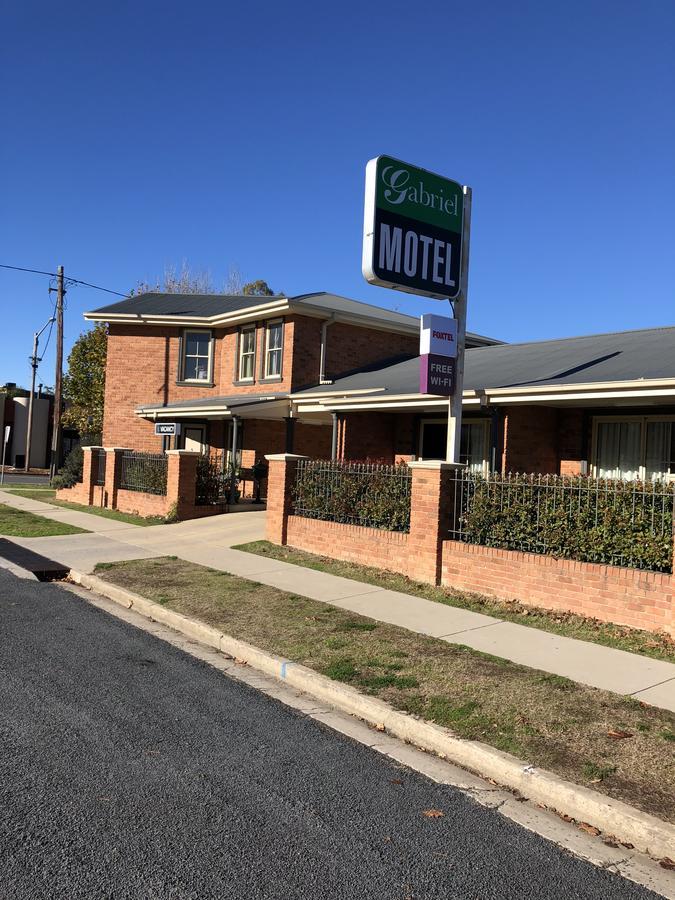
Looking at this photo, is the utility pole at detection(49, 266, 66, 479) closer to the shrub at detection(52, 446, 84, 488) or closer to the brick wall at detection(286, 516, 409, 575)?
the shrub at detection(52, 446, 84, 488)

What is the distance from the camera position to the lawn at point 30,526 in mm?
15373

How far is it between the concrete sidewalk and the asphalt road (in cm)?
243

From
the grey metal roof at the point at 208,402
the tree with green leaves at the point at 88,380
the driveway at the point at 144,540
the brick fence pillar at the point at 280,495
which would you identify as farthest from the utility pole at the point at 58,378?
the brick fence pillar at the point at 280,495

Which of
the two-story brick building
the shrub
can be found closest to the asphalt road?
the two-story brick building

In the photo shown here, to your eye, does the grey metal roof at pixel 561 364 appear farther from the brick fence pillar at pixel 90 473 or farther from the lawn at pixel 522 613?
the brick fence pillar at pixel 90 473

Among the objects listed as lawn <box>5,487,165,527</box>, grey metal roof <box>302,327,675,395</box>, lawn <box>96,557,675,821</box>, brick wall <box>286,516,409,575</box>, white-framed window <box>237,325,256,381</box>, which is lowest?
lawn <box>5,487,165,527</box>

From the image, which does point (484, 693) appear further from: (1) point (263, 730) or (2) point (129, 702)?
(2) point (129, 702)

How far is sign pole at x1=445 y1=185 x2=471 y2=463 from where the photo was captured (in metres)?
10.8

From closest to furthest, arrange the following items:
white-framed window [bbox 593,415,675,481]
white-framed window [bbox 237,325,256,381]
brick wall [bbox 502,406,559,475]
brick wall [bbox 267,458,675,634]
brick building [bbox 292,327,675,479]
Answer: brick wall [bbox 267,458,675,634] < brick building [bbox 292,327,675,479] < white-framed window [bbox 593,415,675,481] < brick wall [bbox 502,406,559,475] < white-framed window [bbox 237,325,256,381]

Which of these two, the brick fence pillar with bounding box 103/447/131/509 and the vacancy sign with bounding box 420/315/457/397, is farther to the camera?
the brick fence pillar with bounding box 103/447/131/509

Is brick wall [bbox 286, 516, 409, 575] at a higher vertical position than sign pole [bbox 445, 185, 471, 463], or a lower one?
lower

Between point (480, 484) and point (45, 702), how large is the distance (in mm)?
6122

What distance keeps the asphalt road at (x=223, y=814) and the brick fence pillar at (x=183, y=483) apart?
38.3 ft

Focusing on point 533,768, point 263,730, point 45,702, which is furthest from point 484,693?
point 45,702
